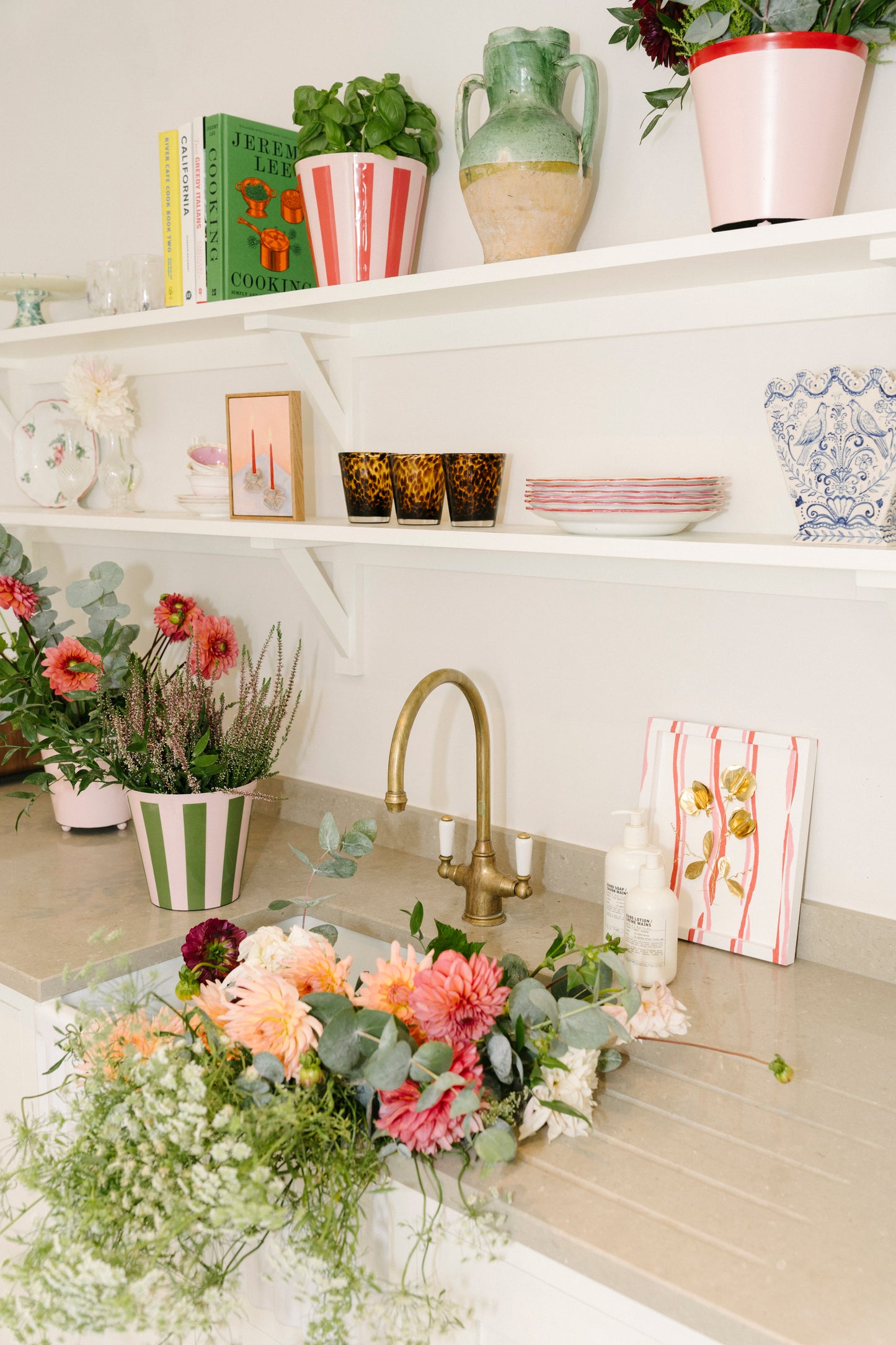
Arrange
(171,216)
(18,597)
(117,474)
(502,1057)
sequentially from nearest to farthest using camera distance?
(502,1057)
(171,216)
(18,597)
(117,474)

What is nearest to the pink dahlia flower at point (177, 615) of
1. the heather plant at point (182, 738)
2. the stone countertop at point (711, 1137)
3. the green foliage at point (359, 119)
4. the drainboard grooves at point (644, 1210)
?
the heather plant at point (182, 738)

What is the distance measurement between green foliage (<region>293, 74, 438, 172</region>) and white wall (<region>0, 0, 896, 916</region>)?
0.37ft

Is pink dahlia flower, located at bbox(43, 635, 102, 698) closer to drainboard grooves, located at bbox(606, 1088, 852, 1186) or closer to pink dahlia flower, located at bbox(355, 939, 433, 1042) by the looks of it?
pink dahlia flower, located at bbox(355, 939, 433, 1042)

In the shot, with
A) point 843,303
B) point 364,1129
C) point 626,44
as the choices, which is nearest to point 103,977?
point 364,1129

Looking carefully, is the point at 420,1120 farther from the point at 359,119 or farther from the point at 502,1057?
the point at 359,119

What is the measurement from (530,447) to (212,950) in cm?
76

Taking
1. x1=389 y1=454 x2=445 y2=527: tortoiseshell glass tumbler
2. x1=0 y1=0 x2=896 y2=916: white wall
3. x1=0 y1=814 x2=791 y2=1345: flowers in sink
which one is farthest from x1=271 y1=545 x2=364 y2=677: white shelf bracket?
x1=0 y1=814 x2=791 y2=1345: flowers in sink

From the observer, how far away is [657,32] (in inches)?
47.1

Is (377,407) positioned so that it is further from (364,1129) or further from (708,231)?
(364,1129)

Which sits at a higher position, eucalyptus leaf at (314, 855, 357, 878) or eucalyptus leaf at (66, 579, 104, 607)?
eucalyptus leaf at (66, 579, 104, 607)

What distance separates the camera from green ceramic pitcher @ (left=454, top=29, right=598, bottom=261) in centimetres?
127

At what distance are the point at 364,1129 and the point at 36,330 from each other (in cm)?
140

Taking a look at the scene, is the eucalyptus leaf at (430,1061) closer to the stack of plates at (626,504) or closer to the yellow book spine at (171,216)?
the stack of plates at (626,504)

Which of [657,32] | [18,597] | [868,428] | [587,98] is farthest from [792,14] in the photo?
[18,597]
